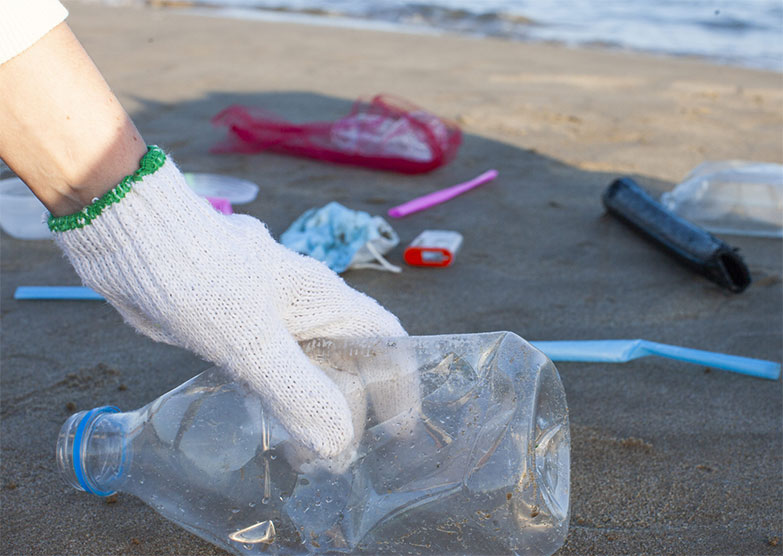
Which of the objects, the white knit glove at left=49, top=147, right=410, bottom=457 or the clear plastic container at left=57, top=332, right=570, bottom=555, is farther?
the clear plastic container at left=57, top=332, right=570, bottom=555

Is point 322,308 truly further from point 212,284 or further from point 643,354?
point 643,354

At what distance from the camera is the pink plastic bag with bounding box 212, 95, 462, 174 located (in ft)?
13.2

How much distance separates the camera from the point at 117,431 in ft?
5.46

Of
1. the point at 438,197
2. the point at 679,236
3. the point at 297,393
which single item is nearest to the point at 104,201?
the point at 297,393

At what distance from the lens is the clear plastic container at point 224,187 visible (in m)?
3.52

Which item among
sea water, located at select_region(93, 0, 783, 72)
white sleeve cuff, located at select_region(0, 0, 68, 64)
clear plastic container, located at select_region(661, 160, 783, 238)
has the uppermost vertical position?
white sleeve cuff, located at select_region(0, 0, 68, 64)

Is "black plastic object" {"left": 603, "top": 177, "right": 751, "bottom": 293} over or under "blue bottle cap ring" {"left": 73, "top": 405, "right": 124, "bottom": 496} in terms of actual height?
under

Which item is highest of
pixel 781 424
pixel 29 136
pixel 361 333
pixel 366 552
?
pixel 29 136

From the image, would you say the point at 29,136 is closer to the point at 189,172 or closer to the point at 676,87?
the point at 189,172

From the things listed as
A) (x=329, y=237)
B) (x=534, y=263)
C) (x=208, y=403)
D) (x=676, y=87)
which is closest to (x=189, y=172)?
(x=329, y=237)

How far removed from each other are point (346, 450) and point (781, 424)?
1229 millimetres

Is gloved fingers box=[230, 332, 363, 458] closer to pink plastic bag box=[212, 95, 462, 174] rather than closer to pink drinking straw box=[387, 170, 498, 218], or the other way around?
pink drinking straw box=[387, 170, 498, 218]

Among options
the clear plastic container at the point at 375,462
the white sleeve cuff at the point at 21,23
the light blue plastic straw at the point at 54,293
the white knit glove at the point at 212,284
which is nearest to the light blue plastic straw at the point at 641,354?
Answer: the light blue plastic straw at the point at 54,293

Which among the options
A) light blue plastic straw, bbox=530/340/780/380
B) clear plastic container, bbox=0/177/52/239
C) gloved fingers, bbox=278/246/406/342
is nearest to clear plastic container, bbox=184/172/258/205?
clear plastic container, bbox=0/177/52/239
